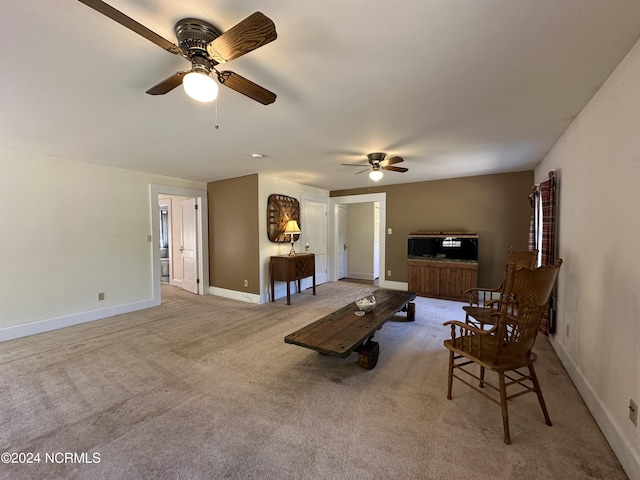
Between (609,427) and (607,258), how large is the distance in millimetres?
1045

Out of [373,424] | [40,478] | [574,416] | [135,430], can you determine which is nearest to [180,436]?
[135,430]

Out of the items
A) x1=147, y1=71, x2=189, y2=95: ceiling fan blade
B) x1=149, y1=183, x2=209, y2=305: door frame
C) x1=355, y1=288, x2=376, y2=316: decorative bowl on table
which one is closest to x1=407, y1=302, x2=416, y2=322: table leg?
x1=355, y1=288, x2=376, y2=316: decorative bowl on table

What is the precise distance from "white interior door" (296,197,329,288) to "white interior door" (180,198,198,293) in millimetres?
2202

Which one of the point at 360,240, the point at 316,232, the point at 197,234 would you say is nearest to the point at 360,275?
the point at 360,240

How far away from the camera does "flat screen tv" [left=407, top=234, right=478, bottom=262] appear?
496 cm

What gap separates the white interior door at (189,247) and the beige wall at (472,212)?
164 inches

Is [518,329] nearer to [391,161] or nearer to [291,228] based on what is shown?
[391,161]

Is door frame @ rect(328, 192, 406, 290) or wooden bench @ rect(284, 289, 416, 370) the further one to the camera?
door frame @ rect(328, 192, 406, 290)

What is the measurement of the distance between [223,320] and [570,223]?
424 centimetres

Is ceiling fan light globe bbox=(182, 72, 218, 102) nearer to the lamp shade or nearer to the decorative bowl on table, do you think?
the decorative bowl on table

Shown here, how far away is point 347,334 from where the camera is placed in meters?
2.43

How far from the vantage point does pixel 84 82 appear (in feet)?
5.98

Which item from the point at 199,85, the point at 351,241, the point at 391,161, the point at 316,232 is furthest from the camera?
the point at 351,241

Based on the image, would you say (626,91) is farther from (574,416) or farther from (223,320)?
(223,320)
